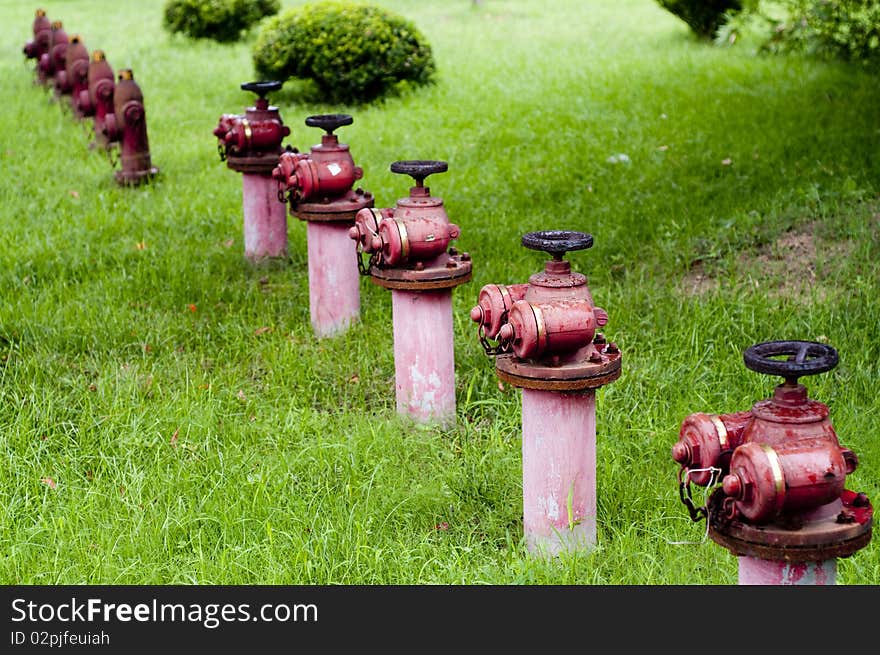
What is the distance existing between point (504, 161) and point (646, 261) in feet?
7.21

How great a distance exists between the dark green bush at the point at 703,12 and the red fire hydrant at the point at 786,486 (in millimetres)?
10661

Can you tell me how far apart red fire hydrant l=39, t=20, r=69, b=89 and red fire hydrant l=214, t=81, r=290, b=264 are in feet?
18.4

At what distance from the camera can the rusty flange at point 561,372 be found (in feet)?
10.2

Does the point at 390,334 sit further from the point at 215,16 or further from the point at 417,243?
the point at 215,16

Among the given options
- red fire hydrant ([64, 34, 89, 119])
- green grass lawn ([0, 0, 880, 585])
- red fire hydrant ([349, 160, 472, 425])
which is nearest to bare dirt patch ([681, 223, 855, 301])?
green grass lawn ([0, 0, 880, 585])

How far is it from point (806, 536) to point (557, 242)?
1090 millimetres

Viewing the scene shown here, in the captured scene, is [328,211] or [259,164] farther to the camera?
[259,164]

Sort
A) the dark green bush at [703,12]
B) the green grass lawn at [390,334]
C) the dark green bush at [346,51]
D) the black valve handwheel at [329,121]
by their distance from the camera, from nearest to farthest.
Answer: the green grass lawn at [390,334] < the black valve handwheel at [329,121] < the dark green bush at [346,51] < the dark green bush at [703,12]

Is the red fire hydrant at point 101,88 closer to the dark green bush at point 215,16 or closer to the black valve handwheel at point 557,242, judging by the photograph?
the black valve handwheel at point 557,242

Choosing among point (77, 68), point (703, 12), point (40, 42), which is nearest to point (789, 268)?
point (77, 68)

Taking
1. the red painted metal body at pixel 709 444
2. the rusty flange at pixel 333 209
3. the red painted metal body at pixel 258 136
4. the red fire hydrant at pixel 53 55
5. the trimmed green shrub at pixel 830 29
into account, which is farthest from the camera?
the red fire hydrant at pixel 53 55

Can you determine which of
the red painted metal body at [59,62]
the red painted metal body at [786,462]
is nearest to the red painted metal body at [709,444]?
the red painted metal body at [786,462]

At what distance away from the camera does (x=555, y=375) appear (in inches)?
122

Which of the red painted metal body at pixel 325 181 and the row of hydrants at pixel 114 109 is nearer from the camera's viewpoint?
the red painted metal body at pixel 325 181
